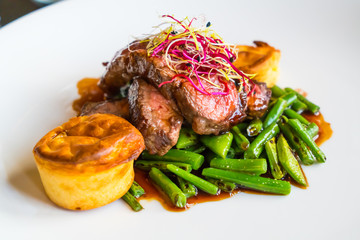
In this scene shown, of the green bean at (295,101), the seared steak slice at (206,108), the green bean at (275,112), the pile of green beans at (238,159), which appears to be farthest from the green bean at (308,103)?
the seared steak slice at (206,108)

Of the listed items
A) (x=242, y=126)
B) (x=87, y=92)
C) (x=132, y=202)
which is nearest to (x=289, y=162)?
(x=242, y=126)

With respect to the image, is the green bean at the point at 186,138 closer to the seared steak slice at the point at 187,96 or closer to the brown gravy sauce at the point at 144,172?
the seared steak slice at the point at 187,96

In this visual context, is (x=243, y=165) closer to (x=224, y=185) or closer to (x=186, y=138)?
(x=224, y=185)

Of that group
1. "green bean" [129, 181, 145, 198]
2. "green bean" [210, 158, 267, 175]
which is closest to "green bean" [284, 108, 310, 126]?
"green bean" [210, 158, 267, 175]

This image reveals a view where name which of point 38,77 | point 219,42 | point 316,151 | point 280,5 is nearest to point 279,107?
point 316,151

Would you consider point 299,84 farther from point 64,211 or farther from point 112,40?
point 64,211
